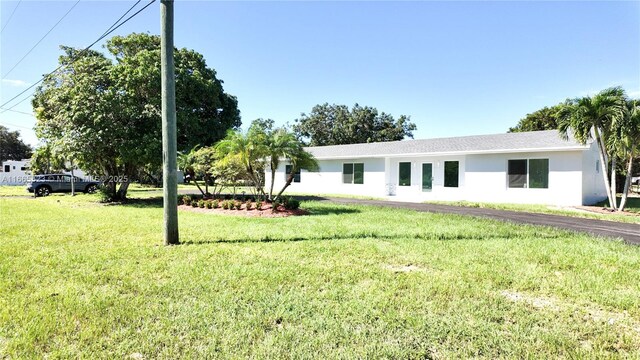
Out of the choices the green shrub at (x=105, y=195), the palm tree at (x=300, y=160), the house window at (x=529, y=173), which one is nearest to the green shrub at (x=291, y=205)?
the palm tree at (x=300, y=160)

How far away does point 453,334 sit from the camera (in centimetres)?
310

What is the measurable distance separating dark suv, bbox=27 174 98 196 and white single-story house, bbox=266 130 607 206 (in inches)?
635

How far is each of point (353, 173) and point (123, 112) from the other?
13.8 meters

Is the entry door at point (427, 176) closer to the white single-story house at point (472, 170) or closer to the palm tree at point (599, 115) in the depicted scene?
the white single-story house at point (472, 170)

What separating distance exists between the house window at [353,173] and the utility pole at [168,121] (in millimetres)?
16493

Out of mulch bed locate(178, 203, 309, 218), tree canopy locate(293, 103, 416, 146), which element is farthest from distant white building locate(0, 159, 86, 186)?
mulch bed locate(178, 203, 309, 218)

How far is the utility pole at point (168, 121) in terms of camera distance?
267 inches

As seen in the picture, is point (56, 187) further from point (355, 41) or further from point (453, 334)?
point (453, 334)

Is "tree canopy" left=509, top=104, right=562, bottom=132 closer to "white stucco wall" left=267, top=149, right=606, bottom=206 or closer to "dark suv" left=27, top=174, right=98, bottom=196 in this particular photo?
"white stucco wall" left=267, top=149, right=606, bottom=206

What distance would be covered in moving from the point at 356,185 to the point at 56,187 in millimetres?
20731

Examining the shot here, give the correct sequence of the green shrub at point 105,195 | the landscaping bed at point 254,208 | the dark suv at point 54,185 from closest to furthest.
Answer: the landscaping bed at point 254,208 < the green shrub at point 105,195 < the dark suv at point 54,185

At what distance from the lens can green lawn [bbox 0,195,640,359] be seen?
2.91 m

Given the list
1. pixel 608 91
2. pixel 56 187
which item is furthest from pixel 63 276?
pixel 56 187

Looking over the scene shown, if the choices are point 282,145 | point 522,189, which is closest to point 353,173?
point 522,189
